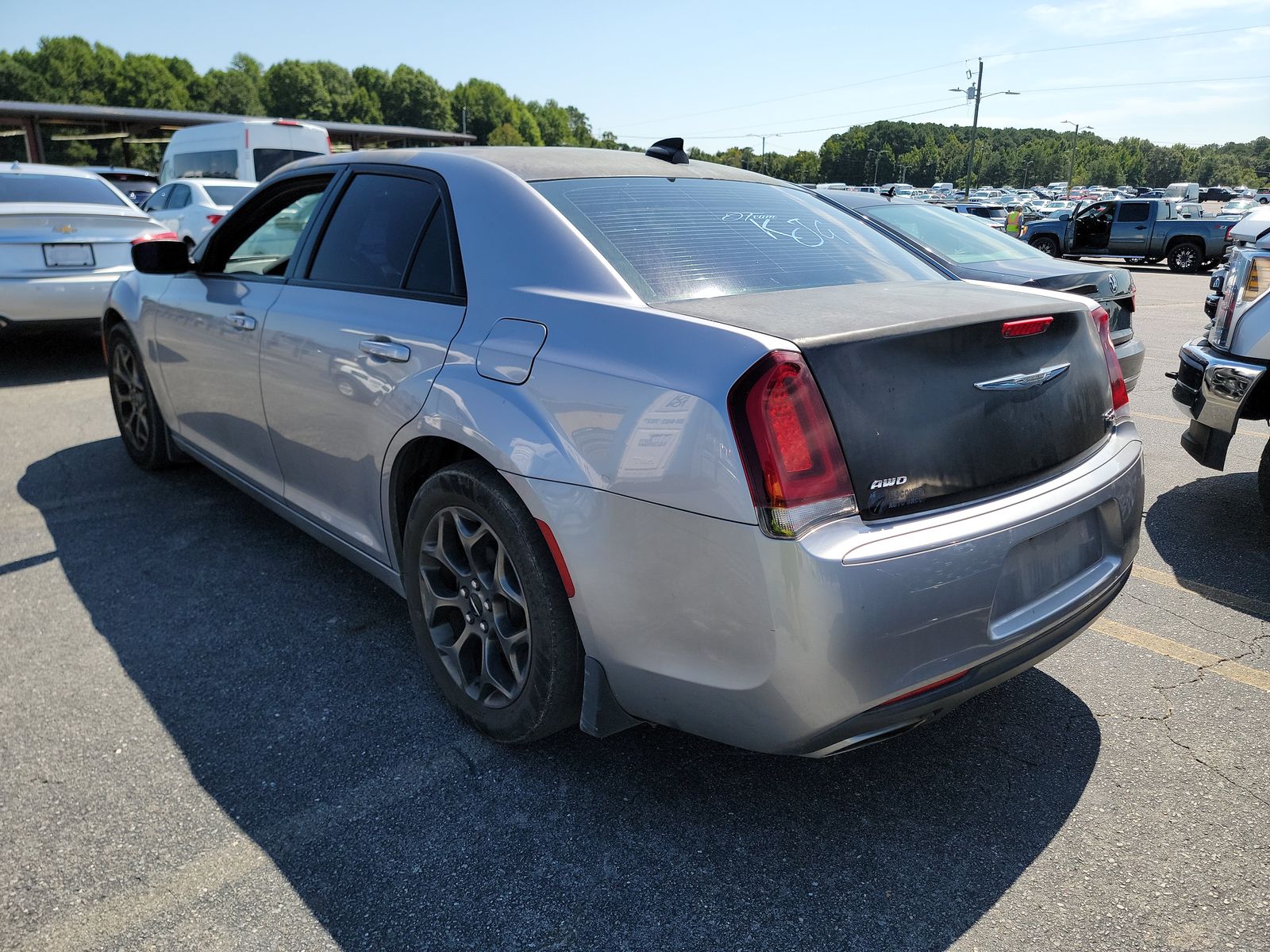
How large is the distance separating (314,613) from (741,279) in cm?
204

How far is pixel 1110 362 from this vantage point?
2.60 metres

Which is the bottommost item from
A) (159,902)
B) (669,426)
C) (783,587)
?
(159,902)

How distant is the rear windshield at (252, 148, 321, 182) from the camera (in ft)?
47.9

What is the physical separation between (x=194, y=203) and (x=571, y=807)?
38.5 feet

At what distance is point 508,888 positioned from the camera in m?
2.03

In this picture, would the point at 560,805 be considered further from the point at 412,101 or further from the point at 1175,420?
the point at 412,101

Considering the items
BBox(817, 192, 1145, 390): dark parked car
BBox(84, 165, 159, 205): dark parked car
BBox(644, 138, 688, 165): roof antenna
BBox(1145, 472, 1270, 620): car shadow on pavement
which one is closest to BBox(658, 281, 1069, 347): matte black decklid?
BBox(644, 138, 688, 165): roof antenna

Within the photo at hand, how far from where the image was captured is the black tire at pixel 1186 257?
2173cm

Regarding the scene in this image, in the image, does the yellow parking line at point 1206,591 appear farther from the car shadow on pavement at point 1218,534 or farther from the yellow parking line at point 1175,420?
the yellow parking line at point 1175,420

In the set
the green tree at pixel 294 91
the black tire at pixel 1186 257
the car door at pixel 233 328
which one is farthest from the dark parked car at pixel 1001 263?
the green tree at pixel 294 91

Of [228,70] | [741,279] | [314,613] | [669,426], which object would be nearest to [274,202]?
[314,613]

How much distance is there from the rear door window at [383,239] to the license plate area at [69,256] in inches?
214

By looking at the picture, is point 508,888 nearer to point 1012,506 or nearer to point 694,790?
point 694,790

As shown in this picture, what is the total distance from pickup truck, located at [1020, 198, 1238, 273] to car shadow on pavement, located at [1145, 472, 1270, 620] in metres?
17.7
